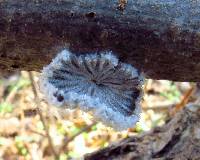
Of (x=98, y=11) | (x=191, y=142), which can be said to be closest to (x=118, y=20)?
(x=98, y=11)

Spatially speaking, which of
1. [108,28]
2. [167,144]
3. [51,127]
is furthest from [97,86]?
[51,127]

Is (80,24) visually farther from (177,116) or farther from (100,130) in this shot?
(100,130)

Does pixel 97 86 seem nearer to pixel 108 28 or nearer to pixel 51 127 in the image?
pixel 108 28

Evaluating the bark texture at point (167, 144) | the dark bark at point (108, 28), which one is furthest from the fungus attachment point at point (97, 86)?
the bark texture at point (167, 144)

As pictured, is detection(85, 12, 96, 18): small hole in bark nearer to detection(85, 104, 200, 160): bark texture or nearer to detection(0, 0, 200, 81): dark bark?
detection(0, 0, 200, 81): dark bark

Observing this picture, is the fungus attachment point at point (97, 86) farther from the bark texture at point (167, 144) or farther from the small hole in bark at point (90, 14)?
the bark texture at point (167, 144)

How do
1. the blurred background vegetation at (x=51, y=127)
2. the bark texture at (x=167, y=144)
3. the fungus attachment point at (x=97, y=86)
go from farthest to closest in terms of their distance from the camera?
the blurred background vegetation at (x=51, y=127) < the bark texture at (x=167, y=144) < the fungus attachment point at (x=97, y=86)
